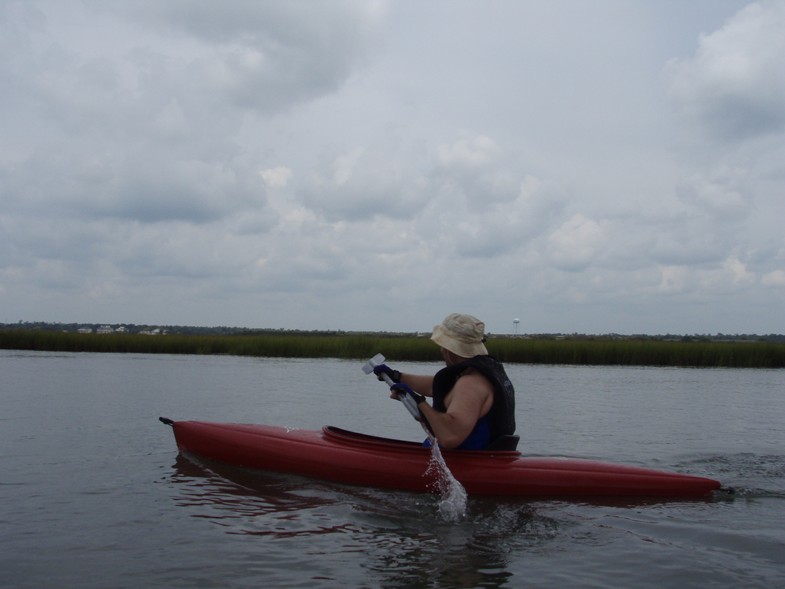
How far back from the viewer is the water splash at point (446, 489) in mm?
6078

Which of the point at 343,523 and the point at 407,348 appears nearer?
the point at 343,523

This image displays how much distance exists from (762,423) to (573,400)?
3842mm

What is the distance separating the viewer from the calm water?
4.72 meters

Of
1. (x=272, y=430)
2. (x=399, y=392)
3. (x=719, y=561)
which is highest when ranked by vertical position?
(x=399, y=392)

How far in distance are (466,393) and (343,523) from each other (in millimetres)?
1372

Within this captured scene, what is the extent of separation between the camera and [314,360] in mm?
29000

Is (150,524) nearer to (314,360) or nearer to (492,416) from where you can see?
(492,416)

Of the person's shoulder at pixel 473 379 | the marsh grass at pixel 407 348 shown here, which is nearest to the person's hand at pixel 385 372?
the person's shoulder at pixel 473 379

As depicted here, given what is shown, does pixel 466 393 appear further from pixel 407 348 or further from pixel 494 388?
pixel 407 348

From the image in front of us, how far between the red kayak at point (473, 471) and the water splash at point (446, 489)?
4cm

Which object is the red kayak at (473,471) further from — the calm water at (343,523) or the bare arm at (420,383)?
the bare arm at (420,383)

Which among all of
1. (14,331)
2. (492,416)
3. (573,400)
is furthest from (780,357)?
(14,331)

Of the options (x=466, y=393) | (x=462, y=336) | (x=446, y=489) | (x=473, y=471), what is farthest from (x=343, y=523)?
(x=462, y=336)

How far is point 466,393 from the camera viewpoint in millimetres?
6059
